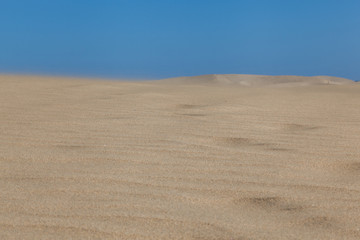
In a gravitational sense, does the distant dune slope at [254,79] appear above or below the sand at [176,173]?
above

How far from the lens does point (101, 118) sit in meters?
3.40

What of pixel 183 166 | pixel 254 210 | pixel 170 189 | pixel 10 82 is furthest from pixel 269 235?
pixel 10 82

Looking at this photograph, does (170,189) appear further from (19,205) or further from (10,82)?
(10,82)

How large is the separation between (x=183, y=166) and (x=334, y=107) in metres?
2.71

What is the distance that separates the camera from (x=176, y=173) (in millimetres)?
2021

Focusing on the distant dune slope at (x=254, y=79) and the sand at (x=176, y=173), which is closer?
the sand at (x=176, y=173)

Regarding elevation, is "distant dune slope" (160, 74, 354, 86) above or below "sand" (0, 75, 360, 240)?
above

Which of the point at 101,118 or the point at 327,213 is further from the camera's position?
the point at 101,118

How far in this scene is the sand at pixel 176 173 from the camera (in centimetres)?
146

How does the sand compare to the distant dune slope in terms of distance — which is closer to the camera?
the sand

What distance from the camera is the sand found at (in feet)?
4.78

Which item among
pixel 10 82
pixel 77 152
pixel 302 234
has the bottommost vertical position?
pixel 302 234

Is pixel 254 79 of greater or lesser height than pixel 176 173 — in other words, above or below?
above

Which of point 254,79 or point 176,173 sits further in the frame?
point 254,79
